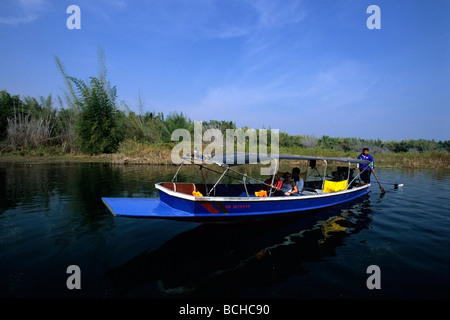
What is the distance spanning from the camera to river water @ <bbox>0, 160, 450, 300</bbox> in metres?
4.61

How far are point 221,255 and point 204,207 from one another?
134 cm

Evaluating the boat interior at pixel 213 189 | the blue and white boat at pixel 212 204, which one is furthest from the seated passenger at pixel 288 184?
the boat interior at pixel 213 189

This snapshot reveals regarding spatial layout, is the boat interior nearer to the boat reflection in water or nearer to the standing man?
the boat reflection in water

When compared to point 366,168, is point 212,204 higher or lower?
lower

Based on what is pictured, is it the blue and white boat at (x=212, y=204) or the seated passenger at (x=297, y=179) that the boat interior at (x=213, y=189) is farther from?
the seated passenger at (x=297, y=179)

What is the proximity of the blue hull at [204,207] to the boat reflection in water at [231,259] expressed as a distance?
799mm

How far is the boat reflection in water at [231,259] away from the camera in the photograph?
461 cm

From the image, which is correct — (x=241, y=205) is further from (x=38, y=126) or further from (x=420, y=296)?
(x=38, y=126)

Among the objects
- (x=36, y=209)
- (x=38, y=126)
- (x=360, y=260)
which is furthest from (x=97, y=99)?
(x=360, y=260)

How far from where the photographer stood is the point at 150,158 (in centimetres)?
2666

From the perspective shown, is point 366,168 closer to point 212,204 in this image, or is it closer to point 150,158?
point 212,204

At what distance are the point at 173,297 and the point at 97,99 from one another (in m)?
31.2

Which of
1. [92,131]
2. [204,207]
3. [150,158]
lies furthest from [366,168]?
[92,131]

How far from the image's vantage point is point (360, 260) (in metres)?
5.93
